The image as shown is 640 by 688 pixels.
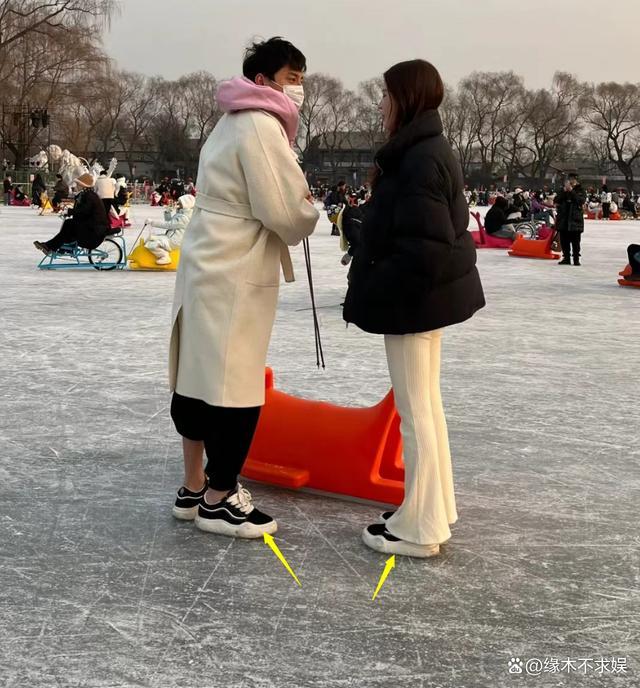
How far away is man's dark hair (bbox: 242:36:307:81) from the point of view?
9.46 feet

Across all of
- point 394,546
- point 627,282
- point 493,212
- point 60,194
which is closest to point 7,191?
point 60,194

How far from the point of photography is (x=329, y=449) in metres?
3.43

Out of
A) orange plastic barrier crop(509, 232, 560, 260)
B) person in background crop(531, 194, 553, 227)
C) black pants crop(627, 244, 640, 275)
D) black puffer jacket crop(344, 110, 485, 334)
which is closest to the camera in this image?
black puffer jacket crop(344, 110, 485, 334)

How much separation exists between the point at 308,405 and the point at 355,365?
2357mm

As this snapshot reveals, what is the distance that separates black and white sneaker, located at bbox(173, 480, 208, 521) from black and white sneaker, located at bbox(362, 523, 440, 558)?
1.95 ft

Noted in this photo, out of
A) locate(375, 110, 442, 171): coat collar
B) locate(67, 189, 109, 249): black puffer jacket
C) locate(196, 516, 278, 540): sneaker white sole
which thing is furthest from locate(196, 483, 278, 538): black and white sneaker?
locate(67, 189, 109, 249): black puffer jacket

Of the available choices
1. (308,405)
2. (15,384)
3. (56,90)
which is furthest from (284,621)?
(56,90)

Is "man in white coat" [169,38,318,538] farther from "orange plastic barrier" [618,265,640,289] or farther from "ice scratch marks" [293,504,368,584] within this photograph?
"orange plastic barrier" [618,265,640,289]

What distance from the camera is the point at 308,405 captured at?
11.8 feet

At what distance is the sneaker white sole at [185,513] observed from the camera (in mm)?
3160

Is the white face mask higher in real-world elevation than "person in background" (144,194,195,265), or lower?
higher

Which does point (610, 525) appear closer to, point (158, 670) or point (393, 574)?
point (393, 574)

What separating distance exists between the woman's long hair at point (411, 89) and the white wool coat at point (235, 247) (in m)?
0.30

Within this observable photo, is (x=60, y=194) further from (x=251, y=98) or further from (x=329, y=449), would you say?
(x=251, y=98)
